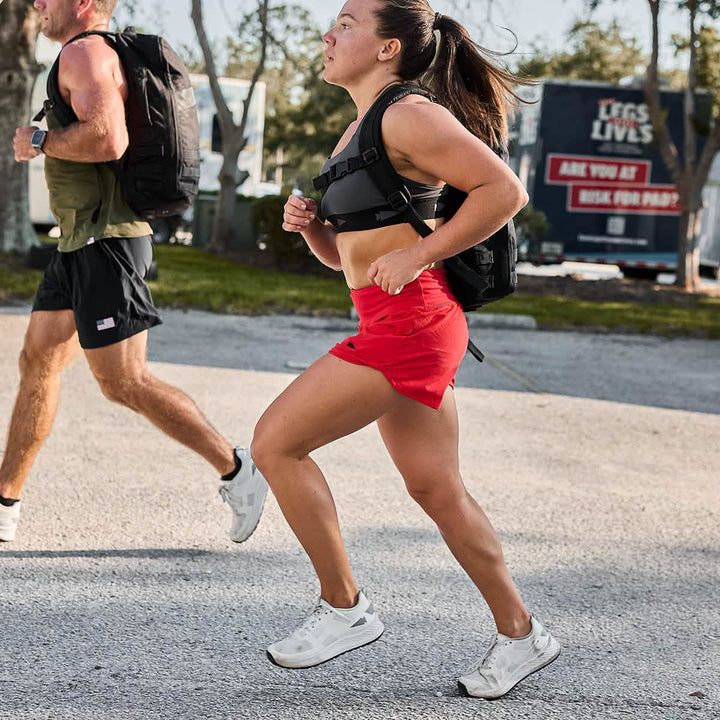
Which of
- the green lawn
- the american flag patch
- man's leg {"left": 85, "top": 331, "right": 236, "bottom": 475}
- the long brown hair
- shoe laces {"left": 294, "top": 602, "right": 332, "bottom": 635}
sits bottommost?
the green lawn

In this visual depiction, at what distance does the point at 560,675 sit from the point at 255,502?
1522 millimetres

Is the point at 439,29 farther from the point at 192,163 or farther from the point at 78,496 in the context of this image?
the point at 78,496

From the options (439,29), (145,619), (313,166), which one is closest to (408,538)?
(145,619)

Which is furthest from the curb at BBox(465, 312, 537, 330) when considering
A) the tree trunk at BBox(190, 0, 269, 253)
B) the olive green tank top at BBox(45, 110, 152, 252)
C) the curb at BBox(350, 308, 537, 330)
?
the tree trunk at BBox(190, 0, 269, 253)

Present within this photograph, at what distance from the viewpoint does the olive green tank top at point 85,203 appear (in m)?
4.36

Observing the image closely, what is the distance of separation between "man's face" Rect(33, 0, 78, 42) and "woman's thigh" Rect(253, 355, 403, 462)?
2.07 meters

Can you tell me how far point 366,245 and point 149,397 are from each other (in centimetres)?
163

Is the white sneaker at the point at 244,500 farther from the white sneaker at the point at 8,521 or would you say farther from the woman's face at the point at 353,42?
the woman's face at the point at 353,42

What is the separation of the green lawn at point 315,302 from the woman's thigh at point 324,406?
362 inches

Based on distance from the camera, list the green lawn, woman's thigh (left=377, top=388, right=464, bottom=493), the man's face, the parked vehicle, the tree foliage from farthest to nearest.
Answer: the tree foliage < the parked vehicle < the green lawn < the man's face < woman's thigh (left=377, top=388, right=464, bottom=493)

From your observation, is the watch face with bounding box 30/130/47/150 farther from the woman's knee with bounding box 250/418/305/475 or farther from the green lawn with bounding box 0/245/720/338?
the green lawn with bounding box 0/245/720/338

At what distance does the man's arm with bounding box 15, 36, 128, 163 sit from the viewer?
→ 4.16 metres

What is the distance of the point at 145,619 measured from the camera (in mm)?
3674

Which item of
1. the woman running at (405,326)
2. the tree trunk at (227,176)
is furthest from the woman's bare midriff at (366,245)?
→ the tree trunk at (227,176)
